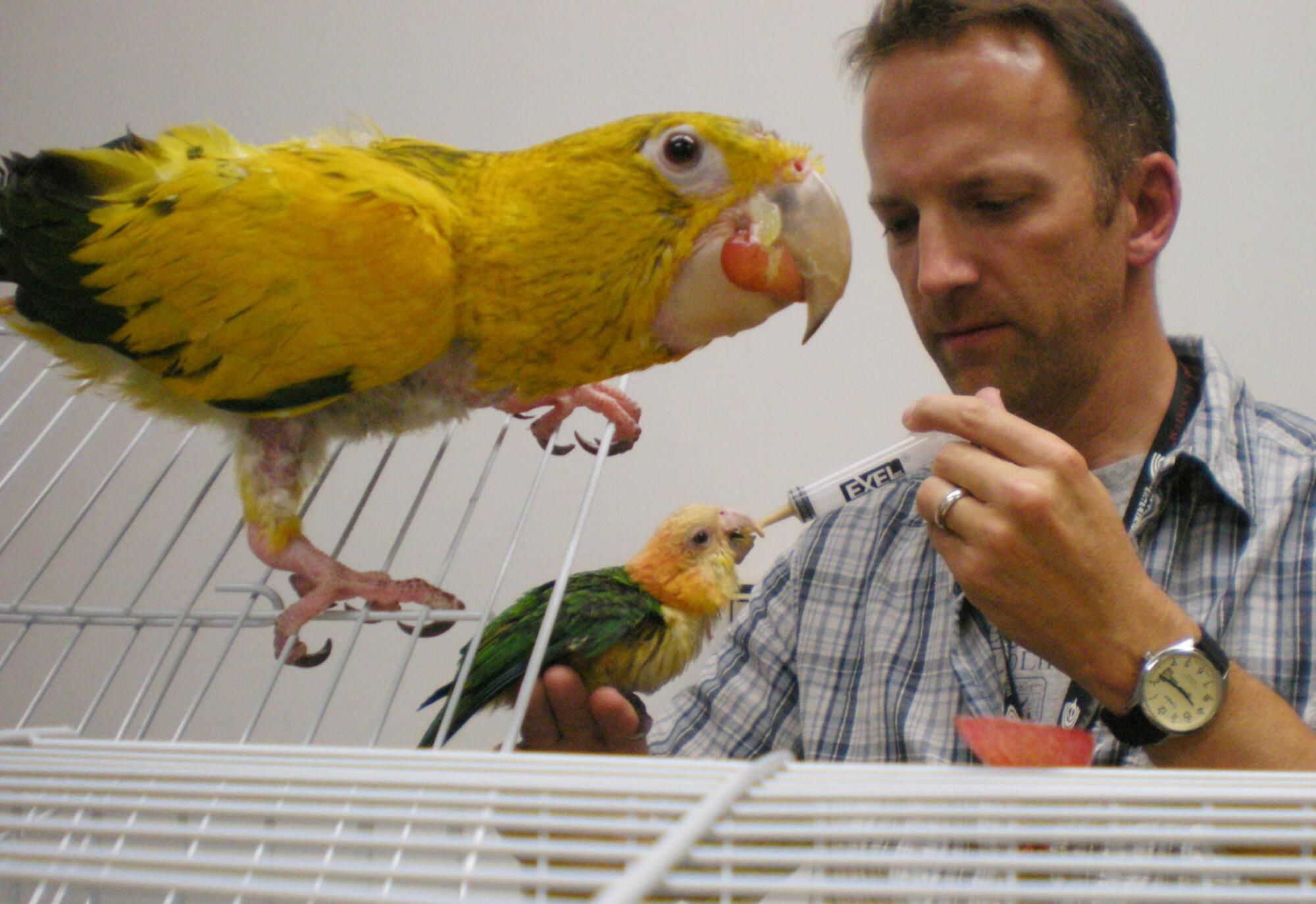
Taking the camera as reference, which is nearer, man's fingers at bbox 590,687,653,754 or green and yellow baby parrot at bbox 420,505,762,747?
man's fingers at bbox 590,687,653,754

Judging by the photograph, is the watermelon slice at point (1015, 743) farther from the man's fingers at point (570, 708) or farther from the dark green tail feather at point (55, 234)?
the dark green tail feather at point (55, 234)

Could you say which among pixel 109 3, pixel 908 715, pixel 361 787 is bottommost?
pixel 908 715

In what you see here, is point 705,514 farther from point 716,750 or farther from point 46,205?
point 46,205

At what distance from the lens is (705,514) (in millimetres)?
910

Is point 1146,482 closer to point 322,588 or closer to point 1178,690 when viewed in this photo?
point 1178,690

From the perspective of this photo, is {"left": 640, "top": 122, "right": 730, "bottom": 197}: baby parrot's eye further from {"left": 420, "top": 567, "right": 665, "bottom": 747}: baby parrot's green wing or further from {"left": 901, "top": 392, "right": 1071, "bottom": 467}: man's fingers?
{"left": 420, "top": 567, "right": 665, "bottom": 747}: baby parrot's green wing

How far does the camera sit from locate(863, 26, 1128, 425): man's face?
2.18 ft

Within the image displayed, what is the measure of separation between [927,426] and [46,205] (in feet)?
1.86

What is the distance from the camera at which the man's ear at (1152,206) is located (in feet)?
2.43

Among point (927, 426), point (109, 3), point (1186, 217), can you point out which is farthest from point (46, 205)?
point (1186, 217)

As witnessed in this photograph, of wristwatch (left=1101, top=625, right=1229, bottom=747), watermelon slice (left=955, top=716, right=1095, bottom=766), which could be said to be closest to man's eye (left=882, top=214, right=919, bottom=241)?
wristwatch (left=1101, top=625, right=1229, bottom=747)

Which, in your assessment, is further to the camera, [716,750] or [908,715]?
[716,750]

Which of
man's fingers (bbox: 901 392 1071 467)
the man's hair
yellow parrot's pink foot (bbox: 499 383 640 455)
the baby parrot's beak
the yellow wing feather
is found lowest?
the baby parrot's beak

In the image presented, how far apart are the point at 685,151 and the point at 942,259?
0.26 metres
